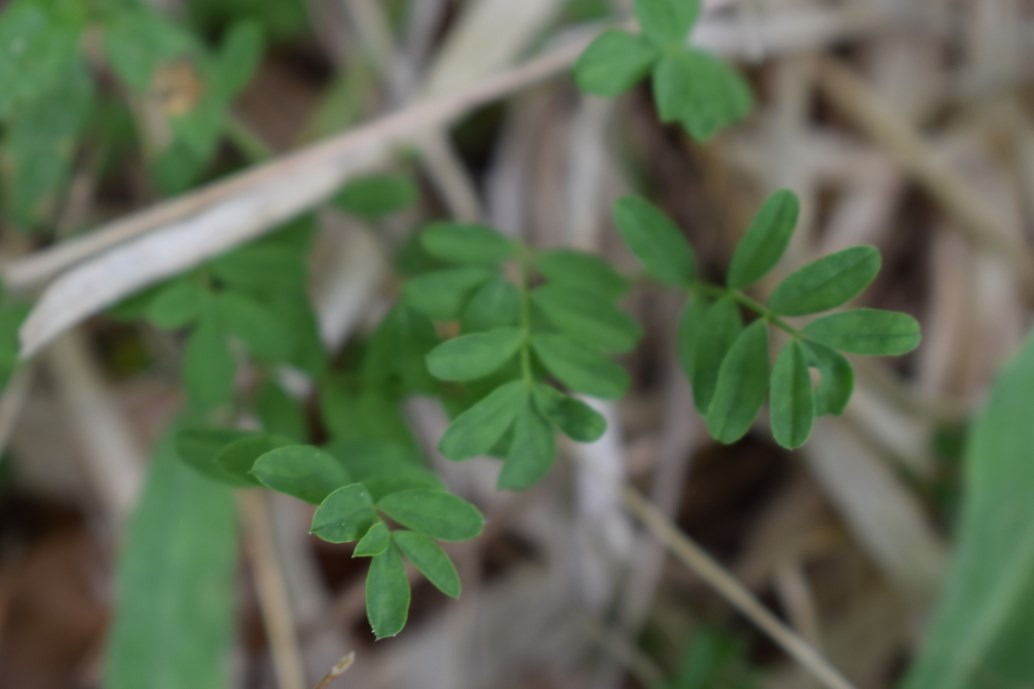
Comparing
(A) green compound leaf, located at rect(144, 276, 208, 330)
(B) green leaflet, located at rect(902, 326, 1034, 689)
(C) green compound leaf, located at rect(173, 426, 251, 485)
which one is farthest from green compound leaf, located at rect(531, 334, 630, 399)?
(B) green leaflet, located at rect(902, 326, 1034, 689)

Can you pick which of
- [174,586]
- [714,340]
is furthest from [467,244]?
[174,586]

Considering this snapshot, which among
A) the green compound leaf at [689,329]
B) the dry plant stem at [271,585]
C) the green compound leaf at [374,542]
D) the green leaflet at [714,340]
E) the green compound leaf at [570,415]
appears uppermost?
the green compound leaf at [374,542]

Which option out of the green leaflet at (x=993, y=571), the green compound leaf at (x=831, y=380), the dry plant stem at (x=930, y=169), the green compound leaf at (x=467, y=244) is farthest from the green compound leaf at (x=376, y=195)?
the dry plant stem at (x=930, y=169)

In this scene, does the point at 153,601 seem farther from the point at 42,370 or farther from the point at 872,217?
the point at 872,217

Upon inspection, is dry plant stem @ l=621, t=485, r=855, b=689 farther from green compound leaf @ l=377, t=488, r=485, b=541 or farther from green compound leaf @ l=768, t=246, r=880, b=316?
green compound leaf @ l=377, t=488, r=485, b=541

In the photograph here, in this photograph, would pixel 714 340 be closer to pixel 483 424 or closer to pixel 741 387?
pixel 741 387

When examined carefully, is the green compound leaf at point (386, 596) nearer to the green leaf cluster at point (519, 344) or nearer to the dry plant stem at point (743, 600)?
the green leaf cluster at point (519, 344)

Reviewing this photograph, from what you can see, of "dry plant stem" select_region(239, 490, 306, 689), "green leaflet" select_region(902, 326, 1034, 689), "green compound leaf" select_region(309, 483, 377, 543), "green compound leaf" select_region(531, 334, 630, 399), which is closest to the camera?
"green compound leaf" select_region(309, 483, 377, 543)

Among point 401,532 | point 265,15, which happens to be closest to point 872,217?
point 265,15
